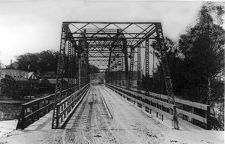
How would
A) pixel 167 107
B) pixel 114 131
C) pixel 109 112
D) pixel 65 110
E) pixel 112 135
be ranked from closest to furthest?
Answer: 1. pixel 112 135
2. pixel 114 131
3. pixel 167 107
4. pixel 65 110
5. pixel 109 112

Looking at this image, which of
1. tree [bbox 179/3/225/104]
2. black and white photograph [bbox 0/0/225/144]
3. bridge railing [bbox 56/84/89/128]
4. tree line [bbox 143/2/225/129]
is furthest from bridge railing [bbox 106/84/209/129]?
bridge railing [bbox 56/84/89/128]

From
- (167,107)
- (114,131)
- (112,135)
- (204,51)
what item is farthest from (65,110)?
(204,51)

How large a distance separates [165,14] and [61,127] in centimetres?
548

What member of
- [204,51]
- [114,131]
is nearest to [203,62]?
[204,51]

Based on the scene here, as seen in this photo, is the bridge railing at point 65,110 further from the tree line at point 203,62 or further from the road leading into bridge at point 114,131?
the tree line at point 203,62

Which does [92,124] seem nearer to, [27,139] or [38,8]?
[27,139]

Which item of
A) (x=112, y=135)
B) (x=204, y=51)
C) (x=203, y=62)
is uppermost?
(x=204, y=51)

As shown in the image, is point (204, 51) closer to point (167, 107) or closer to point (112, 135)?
point (167, 107)

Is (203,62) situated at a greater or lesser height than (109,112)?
greater

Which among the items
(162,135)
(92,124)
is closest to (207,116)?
(162,135)

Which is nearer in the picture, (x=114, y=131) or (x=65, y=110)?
(x=114, y=131)

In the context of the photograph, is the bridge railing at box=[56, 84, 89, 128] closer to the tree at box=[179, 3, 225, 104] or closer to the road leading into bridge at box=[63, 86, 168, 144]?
the road leading into bridge at box=[63, 86, 168, 144]

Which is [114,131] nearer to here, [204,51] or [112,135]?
[112,135]

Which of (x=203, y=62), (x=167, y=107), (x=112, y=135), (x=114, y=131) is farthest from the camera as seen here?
(x=203, y=62)
